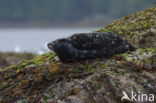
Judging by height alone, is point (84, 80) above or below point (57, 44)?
below

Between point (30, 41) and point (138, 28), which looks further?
point (30, 41)

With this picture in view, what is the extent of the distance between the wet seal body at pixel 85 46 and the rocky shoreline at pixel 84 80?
140mm

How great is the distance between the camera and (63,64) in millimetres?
6410

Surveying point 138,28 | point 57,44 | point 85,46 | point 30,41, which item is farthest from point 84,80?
point 30,41

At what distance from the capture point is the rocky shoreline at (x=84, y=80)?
5.93 meters

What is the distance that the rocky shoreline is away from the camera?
19.5 ft

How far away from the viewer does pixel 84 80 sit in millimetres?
6145

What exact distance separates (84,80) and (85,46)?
84cm

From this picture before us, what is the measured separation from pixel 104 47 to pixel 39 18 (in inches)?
5305

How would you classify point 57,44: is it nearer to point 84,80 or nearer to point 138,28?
point 84,80

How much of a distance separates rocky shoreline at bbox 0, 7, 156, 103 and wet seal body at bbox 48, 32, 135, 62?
140mm

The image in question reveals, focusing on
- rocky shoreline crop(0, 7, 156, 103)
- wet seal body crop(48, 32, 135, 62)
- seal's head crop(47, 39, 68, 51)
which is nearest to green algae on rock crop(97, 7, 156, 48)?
rocky shoreline crop(0, 7, 156, 103)

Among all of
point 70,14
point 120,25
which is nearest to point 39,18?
point 70,14

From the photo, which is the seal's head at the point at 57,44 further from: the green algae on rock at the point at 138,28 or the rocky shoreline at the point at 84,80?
the green algae on rock at the point at 138,28
